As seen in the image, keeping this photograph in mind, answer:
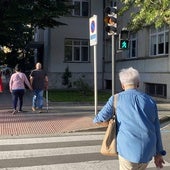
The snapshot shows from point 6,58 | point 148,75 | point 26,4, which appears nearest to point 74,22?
point 26,4

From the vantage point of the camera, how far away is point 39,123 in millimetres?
12711

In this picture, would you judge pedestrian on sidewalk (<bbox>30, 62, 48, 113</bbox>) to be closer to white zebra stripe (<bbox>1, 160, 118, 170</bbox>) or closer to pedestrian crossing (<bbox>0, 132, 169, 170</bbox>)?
pedestrian crossing (<bbox>0, 132, 169, 170</bbox>)

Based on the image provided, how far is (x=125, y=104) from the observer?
4359mm

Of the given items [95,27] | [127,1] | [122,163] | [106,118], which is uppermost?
[127,1]

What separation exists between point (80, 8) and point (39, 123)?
23.0m

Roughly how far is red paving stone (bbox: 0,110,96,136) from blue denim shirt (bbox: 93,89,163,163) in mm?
6949

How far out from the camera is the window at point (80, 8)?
113ft

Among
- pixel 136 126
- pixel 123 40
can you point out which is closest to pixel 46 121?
pixel 123 40

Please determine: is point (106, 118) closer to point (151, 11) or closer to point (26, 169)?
point (26, 169)

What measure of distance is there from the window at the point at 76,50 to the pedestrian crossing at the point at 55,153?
77.2 feet

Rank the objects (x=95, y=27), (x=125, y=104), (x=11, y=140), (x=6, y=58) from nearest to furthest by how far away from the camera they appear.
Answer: (x=125, y=104) → (x=11, y=140) → (x=95, y=27) → (x=6, y=58)

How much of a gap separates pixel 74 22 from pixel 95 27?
21419 mm

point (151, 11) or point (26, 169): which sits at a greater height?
point (151, 11)

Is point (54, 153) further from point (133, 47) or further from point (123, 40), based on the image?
point (133, 47)
